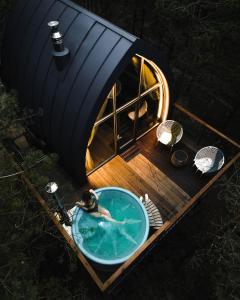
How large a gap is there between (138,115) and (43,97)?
3009mm

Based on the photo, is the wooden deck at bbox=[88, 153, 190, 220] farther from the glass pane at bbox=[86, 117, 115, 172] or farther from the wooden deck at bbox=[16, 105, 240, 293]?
the glass pane at bbox=[86, 117, 115, 172]

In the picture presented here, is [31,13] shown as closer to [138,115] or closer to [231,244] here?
[138,115]

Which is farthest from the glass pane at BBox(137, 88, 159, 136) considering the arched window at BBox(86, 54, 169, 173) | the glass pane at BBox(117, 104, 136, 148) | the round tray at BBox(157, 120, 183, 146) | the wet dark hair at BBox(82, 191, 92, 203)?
the wet dark hair at BBox(82, 191, 92, 203)

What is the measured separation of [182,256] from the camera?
28.5 feet

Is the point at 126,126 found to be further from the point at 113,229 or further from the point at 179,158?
the point at 113,229

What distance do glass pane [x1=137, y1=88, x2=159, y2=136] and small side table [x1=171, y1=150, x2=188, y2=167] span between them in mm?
1421

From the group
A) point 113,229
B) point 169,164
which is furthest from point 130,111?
point 113,229

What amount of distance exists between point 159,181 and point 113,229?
2.32 m

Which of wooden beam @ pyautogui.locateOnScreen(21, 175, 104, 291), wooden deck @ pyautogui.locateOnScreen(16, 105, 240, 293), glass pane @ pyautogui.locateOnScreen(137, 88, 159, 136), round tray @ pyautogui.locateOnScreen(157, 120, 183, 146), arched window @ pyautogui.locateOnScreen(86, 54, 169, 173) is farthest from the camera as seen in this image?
round tray @ pyautogui.locateOnScreen(157, 120, 183, 146)

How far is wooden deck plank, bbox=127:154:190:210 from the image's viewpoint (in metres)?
8.03

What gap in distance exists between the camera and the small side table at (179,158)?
8.46m

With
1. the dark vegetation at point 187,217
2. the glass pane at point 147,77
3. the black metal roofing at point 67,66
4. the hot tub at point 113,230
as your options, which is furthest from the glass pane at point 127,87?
the hot tub at point 113,230

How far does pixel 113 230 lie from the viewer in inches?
270

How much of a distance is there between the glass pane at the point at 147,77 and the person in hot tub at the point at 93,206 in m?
3.57
